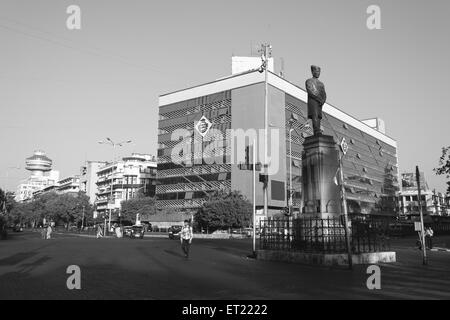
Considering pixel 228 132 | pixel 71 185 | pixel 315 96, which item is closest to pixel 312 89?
pixel 315 96

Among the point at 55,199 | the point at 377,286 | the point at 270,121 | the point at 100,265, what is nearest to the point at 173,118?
the point at 270,121

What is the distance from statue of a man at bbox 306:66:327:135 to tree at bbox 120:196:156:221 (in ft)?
242

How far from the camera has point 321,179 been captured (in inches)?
620

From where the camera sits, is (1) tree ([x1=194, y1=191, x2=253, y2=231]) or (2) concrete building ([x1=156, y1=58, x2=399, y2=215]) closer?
(1) tree ([x1=194, y1=191, x2=253, y2=231])

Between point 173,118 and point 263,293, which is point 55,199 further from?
point 263,293

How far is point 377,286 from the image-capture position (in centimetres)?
951

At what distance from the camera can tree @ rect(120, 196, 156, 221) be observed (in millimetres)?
87375

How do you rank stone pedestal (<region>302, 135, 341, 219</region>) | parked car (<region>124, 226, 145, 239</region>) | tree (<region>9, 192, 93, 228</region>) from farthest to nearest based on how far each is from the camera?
tree (<region>9, 192, 93, 228</region>), parked car (<region>124, 226, 145, 239</region>), stone pedestal (<region>302, 135, 341, 219</region>)

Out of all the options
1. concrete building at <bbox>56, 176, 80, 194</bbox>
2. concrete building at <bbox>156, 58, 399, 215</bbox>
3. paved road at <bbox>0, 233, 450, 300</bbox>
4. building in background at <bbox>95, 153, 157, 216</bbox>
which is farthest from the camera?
concrete building at <bbox>56, 176, 80, 194</bbox>

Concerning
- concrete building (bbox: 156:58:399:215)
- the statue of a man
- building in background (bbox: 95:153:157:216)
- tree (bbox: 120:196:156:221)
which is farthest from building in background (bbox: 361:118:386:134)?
the statue of a man

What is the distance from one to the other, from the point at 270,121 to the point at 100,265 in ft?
213

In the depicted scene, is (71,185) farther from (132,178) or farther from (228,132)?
(228,132)

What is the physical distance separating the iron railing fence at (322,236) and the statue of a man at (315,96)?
172 inches

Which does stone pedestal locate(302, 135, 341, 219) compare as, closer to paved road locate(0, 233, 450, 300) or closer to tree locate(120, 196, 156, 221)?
paved road locate(0, 233, 450, 300)
